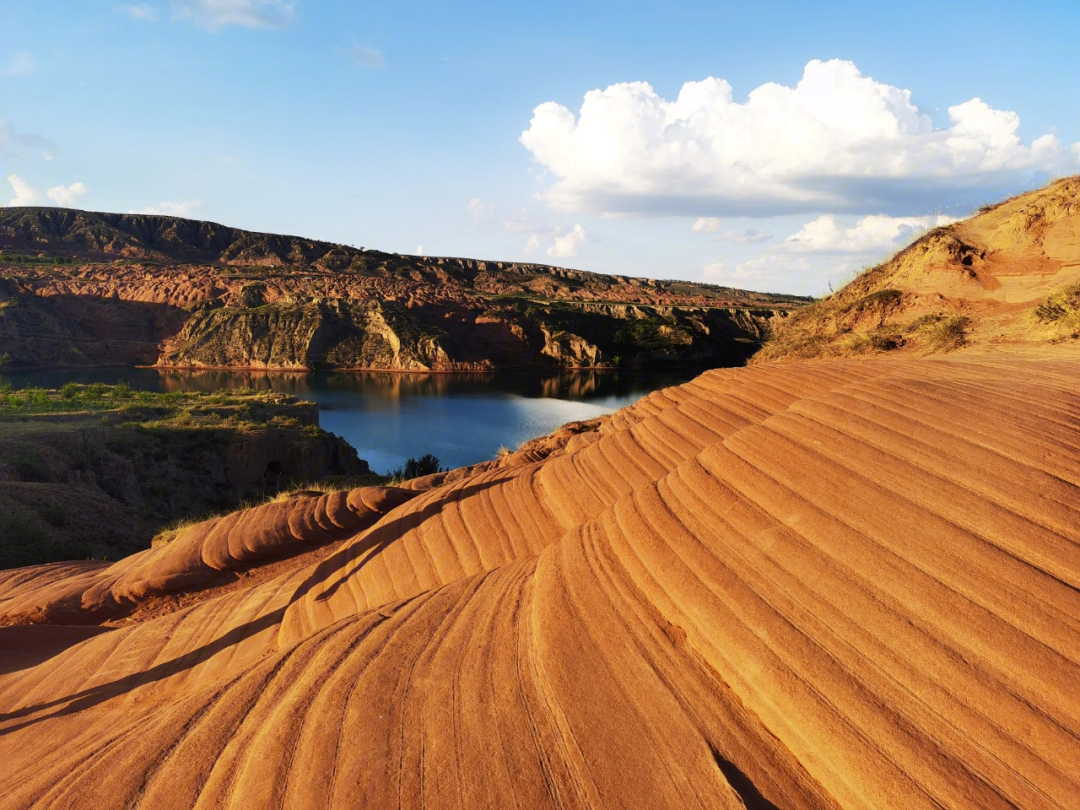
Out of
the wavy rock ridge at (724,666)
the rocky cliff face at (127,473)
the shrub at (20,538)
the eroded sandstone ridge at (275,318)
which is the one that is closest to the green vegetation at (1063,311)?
the wavy rock ridge at (724,666)

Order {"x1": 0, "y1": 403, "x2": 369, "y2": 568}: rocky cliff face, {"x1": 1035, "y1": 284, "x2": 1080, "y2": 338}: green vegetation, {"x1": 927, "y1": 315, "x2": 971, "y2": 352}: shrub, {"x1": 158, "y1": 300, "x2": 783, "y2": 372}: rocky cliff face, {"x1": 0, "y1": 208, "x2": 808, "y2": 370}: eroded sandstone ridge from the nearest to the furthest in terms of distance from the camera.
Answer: {"x1": 1035, "y1": 284, "x2": 1080, "y2": 338}: green vegetation → {"x1": 927, "y1": 315, "x2": 971, "y2": 352}: shrub → {"x1": 0, "y1": 403, "x2": 369, "y2": 568}: rocky cliff face → {"x1": 0, "y1": 208, "x2": 808, "y2": 370}: eroded sandstone ridge → {"x1": 158, "y1": 300, "x2": 783, "y2": 372}: rocky cliff face

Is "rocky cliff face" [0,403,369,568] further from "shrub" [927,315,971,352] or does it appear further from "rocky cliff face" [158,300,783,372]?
"rocky cliff face" [158,300,783,372]

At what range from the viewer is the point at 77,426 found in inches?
792

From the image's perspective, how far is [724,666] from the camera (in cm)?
362

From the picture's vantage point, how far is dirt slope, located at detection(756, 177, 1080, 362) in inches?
423

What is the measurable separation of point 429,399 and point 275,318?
103ft

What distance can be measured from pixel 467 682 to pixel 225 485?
71.6 feet

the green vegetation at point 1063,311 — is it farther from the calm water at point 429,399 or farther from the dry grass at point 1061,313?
the calm water at point 429,399

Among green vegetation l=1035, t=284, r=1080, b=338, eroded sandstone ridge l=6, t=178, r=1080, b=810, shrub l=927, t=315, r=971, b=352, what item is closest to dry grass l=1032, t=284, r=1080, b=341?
green vegetation l=1035, t=284, r=1080, b=338

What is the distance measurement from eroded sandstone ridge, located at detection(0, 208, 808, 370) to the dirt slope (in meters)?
59.7

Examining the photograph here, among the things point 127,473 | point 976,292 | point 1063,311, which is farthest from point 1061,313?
point 127,473

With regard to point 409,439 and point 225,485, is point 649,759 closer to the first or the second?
point 225,485

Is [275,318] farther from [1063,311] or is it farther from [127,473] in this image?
[1063,311]

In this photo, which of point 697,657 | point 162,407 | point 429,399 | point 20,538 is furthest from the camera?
point 429,399
